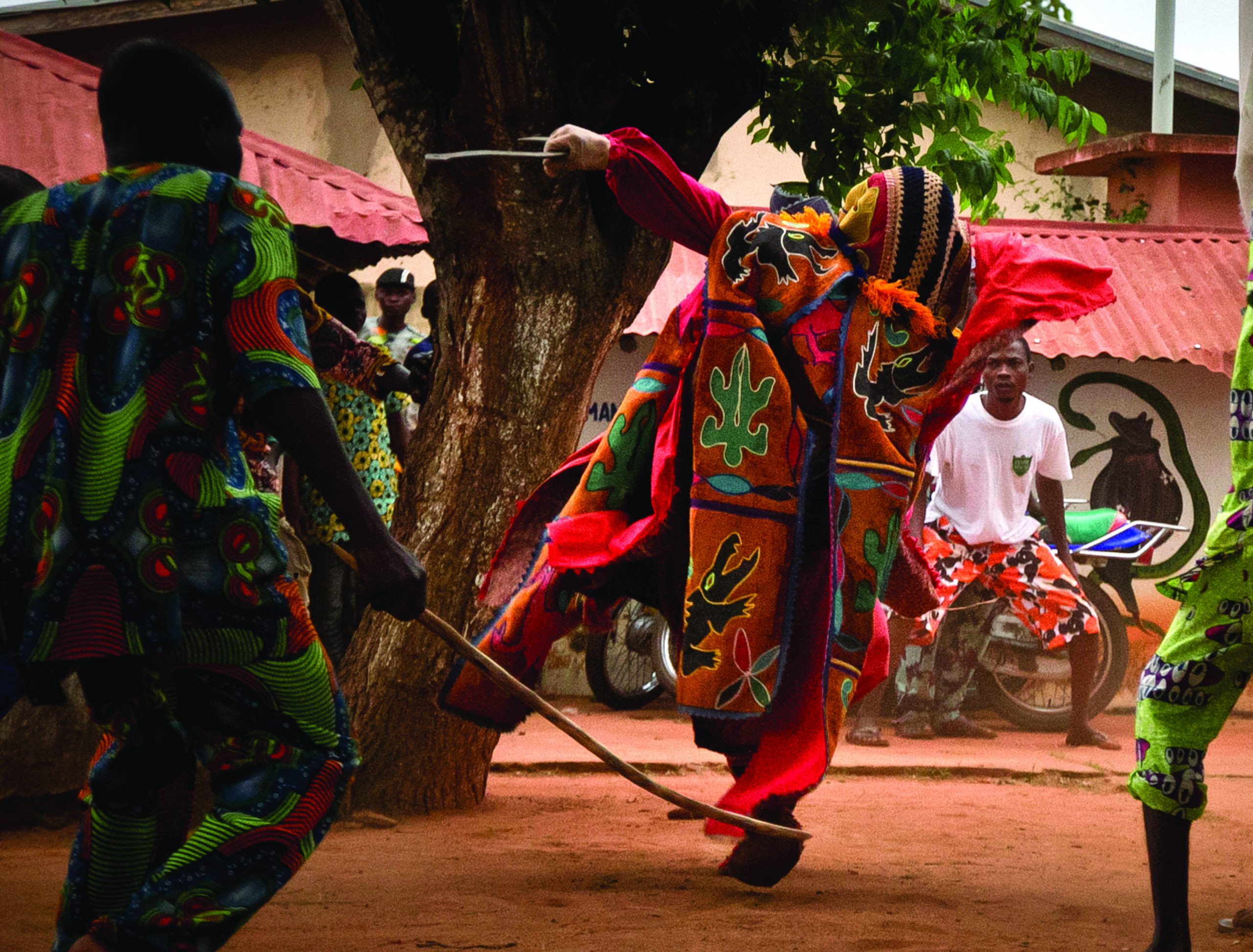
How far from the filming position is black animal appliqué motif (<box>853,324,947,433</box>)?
391cm

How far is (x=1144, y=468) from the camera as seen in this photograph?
31.6ft

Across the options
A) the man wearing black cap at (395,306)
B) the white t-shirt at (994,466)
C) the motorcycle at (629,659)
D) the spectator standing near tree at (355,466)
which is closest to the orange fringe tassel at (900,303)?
the spectator standing near tree at (355,466)

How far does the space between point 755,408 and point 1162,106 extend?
8.47 meters

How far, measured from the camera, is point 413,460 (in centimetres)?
503

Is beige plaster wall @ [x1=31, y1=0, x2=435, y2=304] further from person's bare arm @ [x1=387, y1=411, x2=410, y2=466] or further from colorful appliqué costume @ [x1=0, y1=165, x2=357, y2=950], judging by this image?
colorful appliqué costume @ [x1=0, y1=165, x2=357, y2=950]

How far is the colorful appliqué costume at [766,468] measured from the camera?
3.76 metres

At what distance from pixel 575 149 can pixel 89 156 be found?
199 inches

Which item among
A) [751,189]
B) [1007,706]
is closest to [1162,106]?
[751,189]

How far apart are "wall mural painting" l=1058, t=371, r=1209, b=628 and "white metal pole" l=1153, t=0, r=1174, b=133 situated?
2465mm

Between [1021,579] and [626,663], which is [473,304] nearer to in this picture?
[1021,579]

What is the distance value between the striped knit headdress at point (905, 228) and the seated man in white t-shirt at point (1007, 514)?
3.49 m

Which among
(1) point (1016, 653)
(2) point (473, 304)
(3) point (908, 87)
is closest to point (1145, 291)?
(1) point (1016, 653)

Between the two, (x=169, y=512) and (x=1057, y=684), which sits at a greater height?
(x=169, y=512)

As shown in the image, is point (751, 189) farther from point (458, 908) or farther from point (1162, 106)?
point (458, 908)
